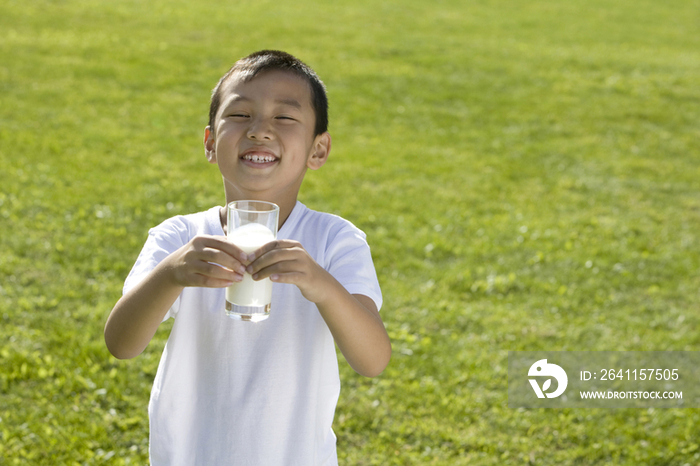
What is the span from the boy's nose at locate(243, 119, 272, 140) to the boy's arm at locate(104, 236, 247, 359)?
45 cm

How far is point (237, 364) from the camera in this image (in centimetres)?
211

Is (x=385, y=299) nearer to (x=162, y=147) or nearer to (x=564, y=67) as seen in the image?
(x=162, y=147)

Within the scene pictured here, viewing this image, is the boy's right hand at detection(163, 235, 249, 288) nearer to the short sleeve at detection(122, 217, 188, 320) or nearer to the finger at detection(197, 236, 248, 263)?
the finger at detection(197, 236, 248, 263)

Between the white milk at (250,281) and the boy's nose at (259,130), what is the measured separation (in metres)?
0.32

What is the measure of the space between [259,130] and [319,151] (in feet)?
1.23

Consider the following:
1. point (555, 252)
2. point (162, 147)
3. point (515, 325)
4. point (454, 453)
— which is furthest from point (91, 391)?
point (162, 147)

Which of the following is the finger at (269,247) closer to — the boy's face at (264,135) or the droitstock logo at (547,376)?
the boy's face at (264,135)

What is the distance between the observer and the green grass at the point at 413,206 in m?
4.44

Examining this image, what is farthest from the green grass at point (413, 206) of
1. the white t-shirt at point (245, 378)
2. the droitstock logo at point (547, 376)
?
the white t-shirt at point (245, 378)

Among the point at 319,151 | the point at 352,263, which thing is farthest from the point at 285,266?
the point at 319,151

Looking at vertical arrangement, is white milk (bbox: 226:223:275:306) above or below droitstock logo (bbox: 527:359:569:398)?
above

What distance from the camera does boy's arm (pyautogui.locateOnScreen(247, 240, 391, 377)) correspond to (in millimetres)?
1751

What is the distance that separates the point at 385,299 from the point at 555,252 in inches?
83.4

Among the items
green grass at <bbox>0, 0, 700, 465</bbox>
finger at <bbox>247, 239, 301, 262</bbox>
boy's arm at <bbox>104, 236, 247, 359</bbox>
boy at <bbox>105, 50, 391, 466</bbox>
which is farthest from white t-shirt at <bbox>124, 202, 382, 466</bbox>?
green grass at <bbox>0, 0, 700, 465</bbox>
